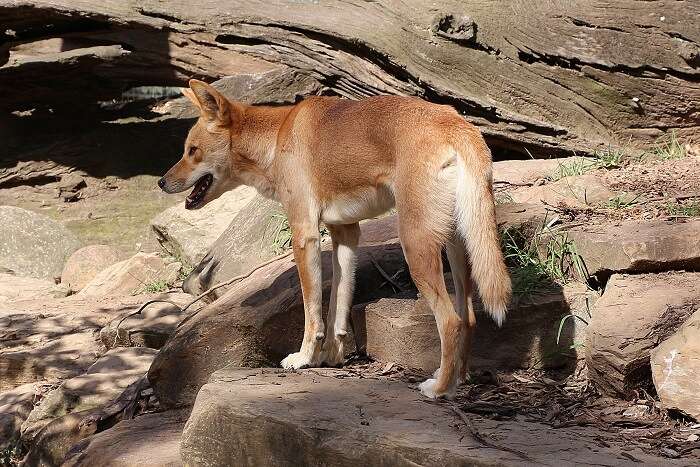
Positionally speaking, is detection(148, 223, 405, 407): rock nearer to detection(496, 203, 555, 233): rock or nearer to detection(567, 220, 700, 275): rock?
detection(496, 203, 555, 233): rock

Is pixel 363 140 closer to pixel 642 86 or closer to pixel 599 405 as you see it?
pixel 599 405

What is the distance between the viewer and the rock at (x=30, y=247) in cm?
985

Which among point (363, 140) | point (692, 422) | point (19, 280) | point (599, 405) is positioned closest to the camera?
point (692, 422)

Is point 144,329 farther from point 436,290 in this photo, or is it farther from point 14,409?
point 436,290

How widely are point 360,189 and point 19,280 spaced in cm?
564

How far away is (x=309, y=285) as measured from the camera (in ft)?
17.3

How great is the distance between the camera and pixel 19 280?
9469 millimetres

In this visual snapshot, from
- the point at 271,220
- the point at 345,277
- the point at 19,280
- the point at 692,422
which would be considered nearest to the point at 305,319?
the point at 345,277

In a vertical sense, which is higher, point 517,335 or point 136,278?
point 517,335

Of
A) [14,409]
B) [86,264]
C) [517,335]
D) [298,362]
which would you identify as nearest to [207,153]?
[298,362]

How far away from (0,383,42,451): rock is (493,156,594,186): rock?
3.95 meters

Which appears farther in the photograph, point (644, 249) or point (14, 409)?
point (14, 409)

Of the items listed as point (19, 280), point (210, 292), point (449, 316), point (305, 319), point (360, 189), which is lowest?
point (19, 280)

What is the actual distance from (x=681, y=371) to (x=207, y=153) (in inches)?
124
